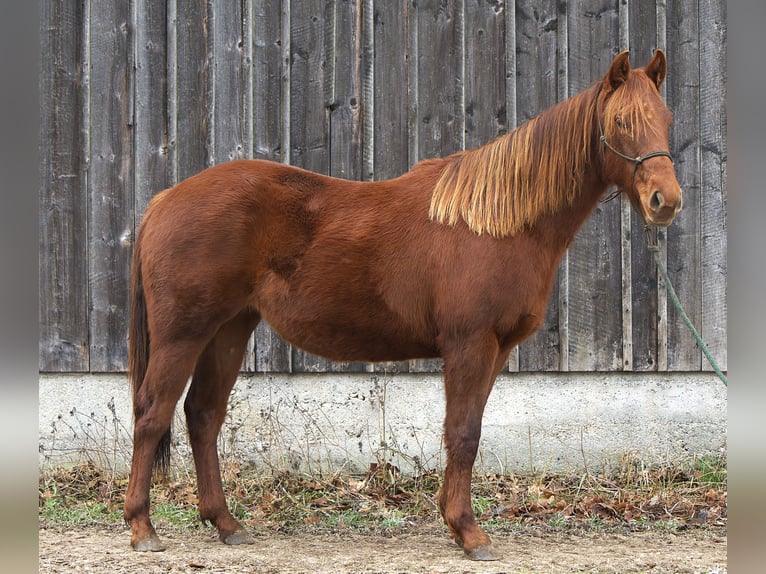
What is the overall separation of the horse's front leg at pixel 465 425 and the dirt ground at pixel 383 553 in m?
0.15

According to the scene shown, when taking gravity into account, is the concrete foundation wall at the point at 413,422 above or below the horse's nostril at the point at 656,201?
below

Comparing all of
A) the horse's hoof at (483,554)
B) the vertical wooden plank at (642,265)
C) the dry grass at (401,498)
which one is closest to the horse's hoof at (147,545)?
the dry grass at (401,498)

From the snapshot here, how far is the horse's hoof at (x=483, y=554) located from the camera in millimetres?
3766

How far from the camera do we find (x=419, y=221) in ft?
13.4

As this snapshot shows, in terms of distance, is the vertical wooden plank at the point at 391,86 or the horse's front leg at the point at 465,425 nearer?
the horse's front leg at the point at 465,425

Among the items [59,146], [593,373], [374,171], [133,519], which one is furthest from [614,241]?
[59,146]

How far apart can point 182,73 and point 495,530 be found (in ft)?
13.5

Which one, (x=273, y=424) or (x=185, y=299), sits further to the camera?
(x=273, y=424)

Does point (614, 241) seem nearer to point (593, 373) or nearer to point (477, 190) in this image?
point (593, 373)

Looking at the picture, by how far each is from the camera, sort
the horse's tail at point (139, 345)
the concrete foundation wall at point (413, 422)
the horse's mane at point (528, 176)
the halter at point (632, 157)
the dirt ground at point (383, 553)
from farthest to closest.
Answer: the concrete foundation wall at point (413, 422) → the horse's tail at point (139, 345) → the horse's mane at point (528, 176) → the dirt ground at point (383, 553) → the halter at point (632, 157)

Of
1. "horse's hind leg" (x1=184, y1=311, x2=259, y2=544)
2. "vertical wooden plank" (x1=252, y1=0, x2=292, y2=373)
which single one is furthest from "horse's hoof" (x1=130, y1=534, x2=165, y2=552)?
"vertical wooden plank" (x1=252, y1=0, x2=292, y2=373)

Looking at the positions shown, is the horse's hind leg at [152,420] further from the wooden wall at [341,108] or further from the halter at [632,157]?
the halter at [632,157]

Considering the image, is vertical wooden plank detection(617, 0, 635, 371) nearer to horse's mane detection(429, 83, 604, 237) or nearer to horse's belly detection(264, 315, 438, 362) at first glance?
horse's mane detection(429, 83, 604, 237)
